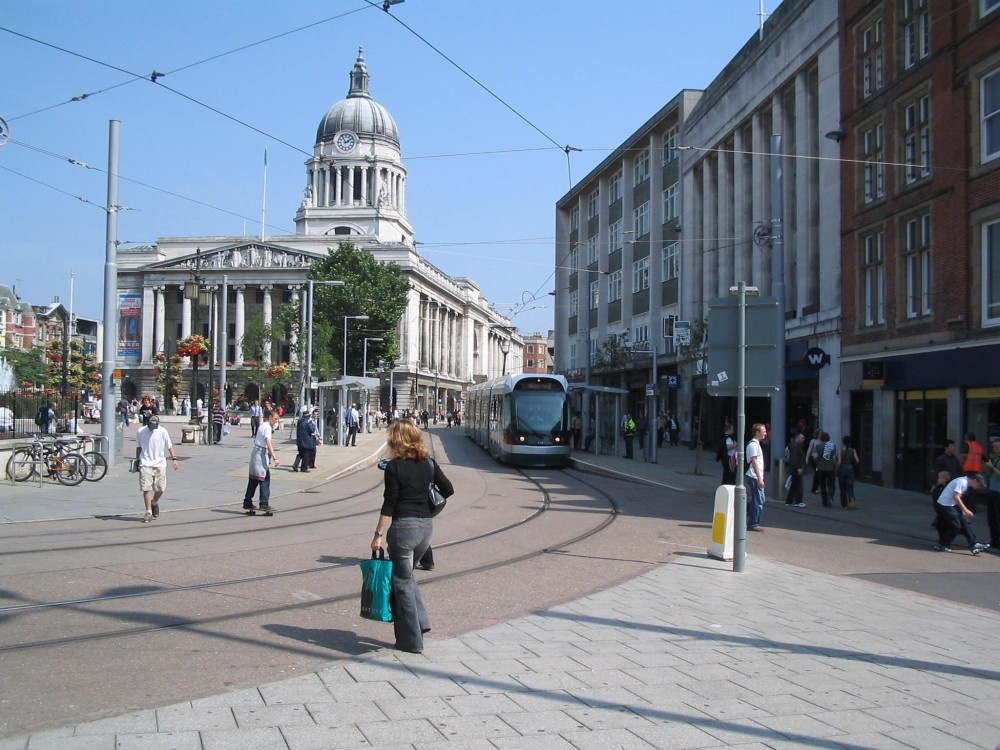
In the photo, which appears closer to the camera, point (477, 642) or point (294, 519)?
point (477, 642)

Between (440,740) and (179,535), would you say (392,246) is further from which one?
(440,740)

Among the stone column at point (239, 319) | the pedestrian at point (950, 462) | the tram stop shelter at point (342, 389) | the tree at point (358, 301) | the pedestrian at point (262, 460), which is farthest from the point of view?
the stone column at point (239, 319)

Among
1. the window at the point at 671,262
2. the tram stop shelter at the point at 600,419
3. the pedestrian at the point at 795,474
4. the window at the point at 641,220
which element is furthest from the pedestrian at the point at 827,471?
the window at the point at 641,220

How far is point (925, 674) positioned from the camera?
23.1 ft

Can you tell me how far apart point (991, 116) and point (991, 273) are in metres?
3.54

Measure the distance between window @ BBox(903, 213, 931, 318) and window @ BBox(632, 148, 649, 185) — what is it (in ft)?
91.5

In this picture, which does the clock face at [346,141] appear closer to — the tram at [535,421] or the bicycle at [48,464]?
the tram at [535,421]

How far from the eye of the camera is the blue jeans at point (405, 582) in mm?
6980

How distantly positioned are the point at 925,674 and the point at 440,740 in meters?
3.98

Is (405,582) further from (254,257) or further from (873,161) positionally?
(254,257)

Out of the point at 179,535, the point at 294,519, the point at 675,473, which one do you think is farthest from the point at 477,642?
the point at 675,473

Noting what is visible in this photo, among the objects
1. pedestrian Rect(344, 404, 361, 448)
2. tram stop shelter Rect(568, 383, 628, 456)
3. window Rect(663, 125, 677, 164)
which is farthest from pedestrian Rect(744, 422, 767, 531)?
window Rect(663, 125, 677, 164)

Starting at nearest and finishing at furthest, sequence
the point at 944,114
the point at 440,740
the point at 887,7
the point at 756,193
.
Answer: the point at 440,740 → the point at 944,114 → the point at 887,7 → the point at 756,193

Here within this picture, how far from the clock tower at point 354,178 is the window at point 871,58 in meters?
96.9
